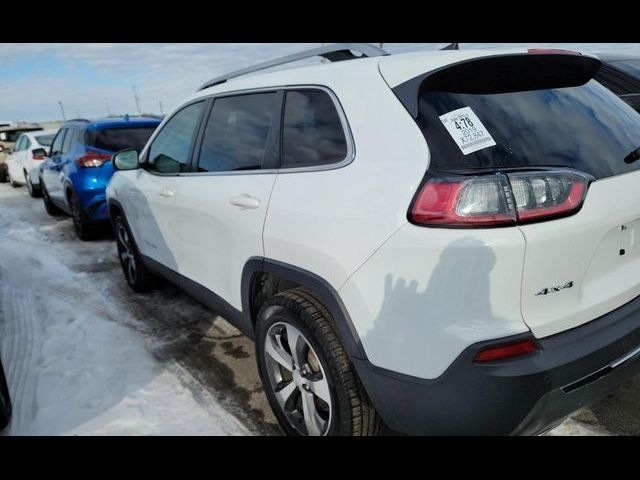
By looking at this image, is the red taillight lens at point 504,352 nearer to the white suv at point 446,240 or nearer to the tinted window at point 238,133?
the white suv at point 446,240

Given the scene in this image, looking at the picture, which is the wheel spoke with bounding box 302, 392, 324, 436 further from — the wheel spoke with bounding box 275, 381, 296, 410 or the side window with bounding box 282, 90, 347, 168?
the side window with bounding box 282, 90, 347, 168

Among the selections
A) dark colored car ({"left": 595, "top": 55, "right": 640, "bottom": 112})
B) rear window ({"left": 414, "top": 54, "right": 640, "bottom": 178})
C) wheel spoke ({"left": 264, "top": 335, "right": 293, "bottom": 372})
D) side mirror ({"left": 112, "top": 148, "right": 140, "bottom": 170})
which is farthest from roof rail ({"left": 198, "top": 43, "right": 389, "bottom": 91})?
dark colored car ({"left": 595, "top": 55, "right": 640, "bottom": 112})

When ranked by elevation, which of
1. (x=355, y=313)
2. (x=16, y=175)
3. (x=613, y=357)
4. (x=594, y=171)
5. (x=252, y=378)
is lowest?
(x=16, y=175)

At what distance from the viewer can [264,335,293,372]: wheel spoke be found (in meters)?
2.28

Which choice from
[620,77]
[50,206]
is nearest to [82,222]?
[50,206]

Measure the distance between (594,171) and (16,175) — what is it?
13.3 meters

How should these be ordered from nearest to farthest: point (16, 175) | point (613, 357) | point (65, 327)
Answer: point (613, 357) → point (65, 327) → point (16, 175)

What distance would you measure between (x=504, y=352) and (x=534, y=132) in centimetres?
81

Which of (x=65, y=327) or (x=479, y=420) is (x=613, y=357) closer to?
(x=479, y=420)

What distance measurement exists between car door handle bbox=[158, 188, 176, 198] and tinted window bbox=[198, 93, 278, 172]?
0.36 metres

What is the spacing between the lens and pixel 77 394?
2842mm

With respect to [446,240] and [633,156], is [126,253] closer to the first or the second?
[446,240]

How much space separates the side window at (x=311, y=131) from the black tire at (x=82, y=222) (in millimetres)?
4828

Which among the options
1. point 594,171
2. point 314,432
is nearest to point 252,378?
point 314,432
